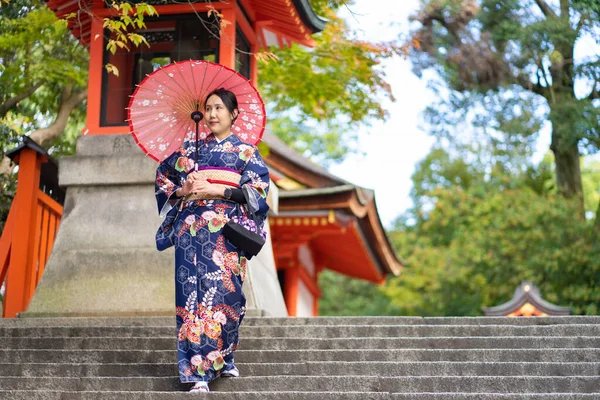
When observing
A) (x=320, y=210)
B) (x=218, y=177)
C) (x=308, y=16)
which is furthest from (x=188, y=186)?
(x=320, y=210)

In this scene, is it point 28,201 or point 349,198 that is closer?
point 28,201

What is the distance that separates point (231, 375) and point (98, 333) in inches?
61.8

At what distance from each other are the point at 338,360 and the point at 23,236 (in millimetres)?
4267

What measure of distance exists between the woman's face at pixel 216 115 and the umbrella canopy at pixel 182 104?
0.27m

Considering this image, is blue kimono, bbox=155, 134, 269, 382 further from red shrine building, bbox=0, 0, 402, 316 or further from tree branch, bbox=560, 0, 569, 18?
tree branch, bbox=560, 0, 569, 18

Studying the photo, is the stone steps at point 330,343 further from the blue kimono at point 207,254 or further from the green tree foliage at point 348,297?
the green tree foliage at point 348,297

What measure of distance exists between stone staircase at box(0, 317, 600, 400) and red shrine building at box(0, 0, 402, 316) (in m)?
2.42

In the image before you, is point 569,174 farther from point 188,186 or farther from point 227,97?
point 188,186

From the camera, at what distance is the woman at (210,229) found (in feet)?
19.1

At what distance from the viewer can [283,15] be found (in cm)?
1055

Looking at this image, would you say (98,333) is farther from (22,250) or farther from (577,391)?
(577,391)

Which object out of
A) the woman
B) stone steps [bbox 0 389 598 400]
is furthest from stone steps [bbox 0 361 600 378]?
stone steps [bbox 0 389 598 400]

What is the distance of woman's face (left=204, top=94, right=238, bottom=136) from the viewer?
6180 mm

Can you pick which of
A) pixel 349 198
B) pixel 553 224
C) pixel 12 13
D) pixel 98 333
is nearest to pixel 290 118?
pixel 553 224
